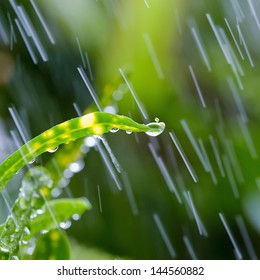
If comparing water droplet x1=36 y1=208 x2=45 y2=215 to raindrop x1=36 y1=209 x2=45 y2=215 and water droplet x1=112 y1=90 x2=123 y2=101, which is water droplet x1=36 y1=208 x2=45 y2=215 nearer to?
raindrop x1=36 y1=209 x2=45 y2=215

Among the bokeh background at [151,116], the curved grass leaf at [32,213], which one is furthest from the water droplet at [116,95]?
the bokeh background at [151,116]

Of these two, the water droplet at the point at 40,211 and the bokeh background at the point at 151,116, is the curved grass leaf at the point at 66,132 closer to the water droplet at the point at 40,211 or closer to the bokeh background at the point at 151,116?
the water droplet at the point at 40,211

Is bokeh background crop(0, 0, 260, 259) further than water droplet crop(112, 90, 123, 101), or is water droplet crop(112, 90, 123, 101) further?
bokeh background crop(0, 0, 260, 259)

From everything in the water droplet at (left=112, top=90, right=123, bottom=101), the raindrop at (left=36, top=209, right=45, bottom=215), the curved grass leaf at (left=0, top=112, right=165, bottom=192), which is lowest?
the raindrop at (left=36, top=209, right=45, bottom=215)

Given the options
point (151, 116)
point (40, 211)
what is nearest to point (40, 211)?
point (40, 211)

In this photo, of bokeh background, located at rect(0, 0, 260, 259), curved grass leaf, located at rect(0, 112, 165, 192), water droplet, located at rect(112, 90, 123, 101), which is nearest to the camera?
curved grass leaf, located at rect(0, 112, 165, 192)

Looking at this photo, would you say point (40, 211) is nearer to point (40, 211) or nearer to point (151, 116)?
point (40, 211)

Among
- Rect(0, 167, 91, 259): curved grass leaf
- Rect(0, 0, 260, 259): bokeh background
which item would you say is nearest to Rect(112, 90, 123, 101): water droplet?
Rect(0, 167, 91, 259): curved grass leaf
